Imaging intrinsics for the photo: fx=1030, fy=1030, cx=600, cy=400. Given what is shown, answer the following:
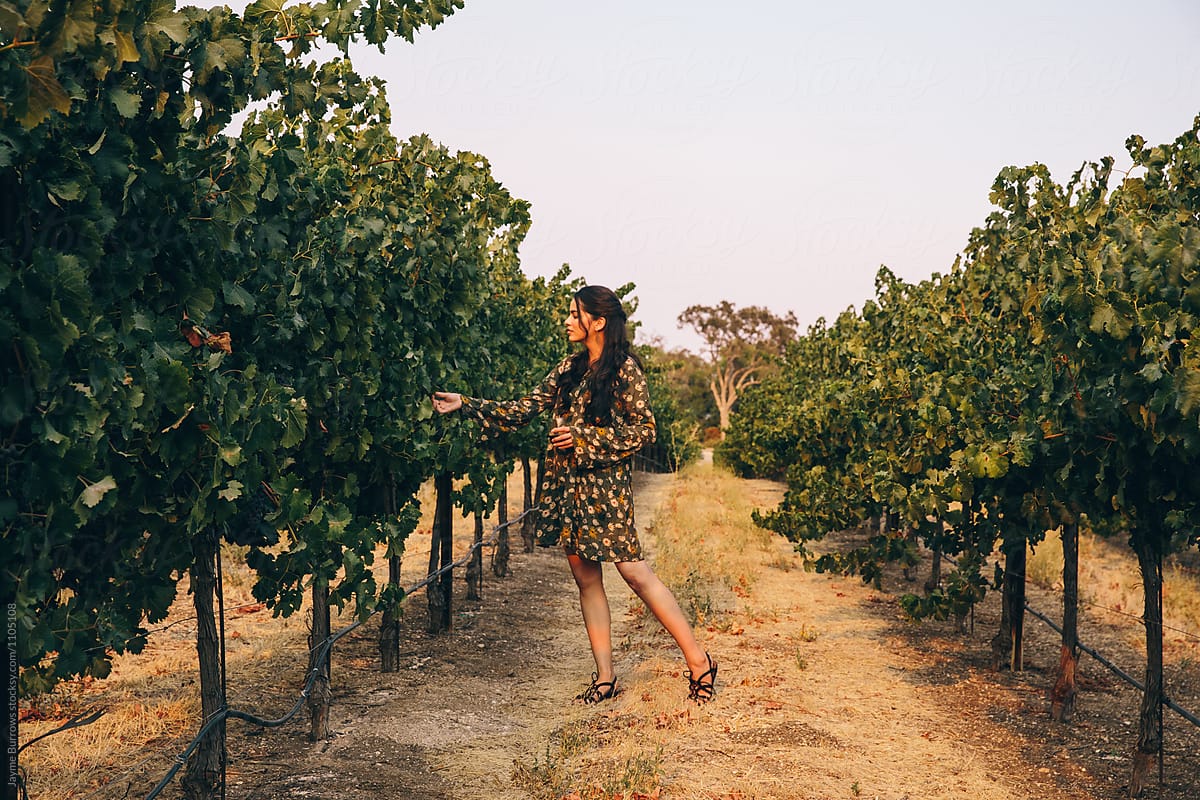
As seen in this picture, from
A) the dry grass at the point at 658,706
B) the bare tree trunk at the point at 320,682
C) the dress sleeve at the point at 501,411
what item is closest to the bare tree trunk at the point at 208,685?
the bare tree trunk at the point at 320,682

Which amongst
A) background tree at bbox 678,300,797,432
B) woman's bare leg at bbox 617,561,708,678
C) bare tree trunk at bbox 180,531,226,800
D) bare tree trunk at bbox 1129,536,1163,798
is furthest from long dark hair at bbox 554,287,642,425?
background tree at bbox 678,300,797,432

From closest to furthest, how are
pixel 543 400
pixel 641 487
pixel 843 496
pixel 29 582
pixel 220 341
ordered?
pixel 29 582, pixel 220 341, pixel 543 400, pixel 843 496, pixel 641 487

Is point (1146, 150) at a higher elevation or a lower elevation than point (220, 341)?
higher

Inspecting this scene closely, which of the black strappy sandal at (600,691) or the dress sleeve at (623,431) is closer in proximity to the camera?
the dress sleeve at (623,431)

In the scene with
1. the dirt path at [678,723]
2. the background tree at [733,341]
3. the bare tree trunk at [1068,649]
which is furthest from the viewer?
the background tree at [733,341]

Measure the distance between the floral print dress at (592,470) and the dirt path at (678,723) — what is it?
1.06 metres

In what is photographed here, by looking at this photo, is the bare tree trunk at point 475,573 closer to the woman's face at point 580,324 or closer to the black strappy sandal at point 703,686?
the black strappy sandal at point 703,686

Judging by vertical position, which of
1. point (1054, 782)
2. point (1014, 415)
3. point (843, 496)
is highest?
point (1014, 415)

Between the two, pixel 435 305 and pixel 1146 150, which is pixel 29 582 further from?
pixel 1146 150

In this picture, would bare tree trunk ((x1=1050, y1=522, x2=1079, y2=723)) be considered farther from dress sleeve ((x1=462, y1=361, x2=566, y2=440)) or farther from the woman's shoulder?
dress sleeve ((x1=462, y1=361, x2=566, y2=440))

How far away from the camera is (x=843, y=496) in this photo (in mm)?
9500

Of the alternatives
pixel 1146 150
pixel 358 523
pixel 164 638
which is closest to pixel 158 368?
pixel 358 523

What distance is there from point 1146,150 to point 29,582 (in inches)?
249

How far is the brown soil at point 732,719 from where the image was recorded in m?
5.04
